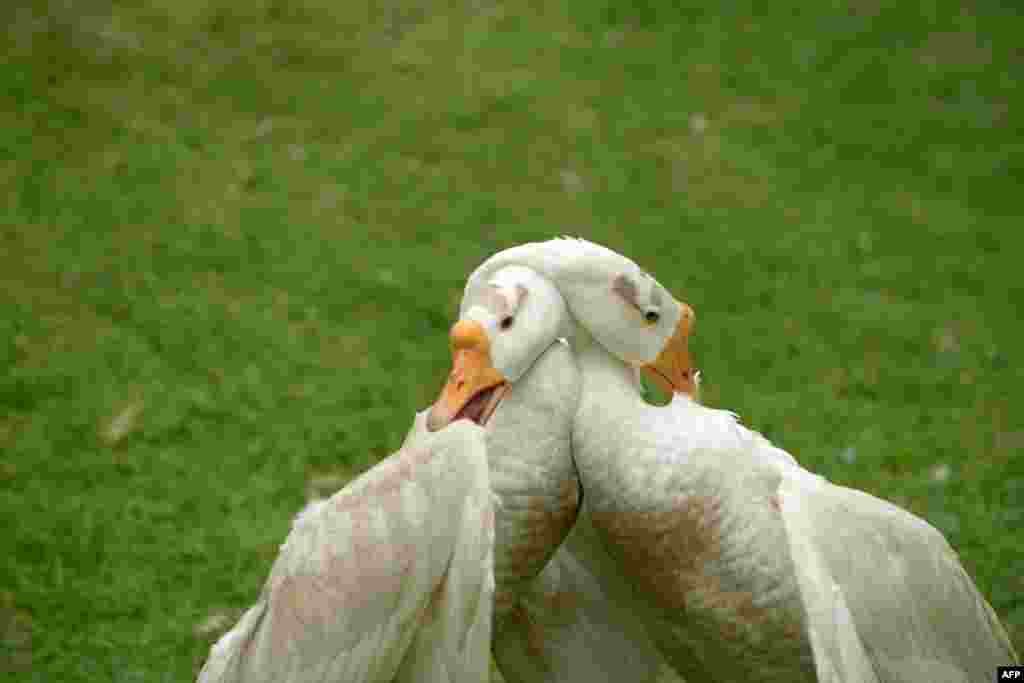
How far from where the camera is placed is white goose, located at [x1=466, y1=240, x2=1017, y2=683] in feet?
9.29

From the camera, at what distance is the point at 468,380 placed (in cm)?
291

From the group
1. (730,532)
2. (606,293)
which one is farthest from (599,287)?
(730,532)

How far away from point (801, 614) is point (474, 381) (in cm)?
83

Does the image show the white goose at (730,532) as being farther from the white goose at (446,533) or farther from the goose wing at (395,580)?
the goose wing at (395,580)

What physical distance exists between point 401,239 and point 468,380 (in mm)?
3772

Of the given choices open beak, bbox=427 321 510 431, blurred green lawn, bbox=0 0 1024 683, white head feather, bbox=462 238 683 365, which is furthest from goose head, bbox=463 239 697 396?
blurred green lawn, bbox=0 0 1024 683

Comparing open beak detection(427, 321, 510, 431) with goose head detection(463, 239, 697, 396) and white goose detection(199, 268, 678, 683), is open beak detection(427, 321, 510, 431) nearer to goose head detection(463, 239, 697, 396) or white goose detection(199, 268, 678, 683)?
white goose detection(199, 268, 678, 683)

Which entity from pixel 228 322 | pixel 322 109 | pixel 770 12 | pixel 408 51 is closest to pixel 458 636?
pixel 228 322

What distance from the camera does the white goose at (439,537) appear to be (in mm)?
2711

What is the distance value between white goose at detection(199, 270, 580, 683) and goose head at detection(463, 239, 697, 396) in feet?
0.26

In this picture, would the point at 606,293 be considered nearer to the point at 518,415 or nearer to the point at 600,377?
the point at 600,377

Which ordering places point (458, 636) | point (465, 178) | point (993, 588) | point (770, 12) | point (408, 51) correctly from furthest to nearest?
1. point (770, 12)
2. point (408, 51)
3. point (465, 178)
4. point (993, 588)
5. point (458, 636)

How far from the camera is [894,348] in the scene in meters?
6.01

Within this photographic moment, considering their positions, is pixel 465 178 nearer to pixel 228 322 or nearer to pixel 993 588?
pixel 228 322
